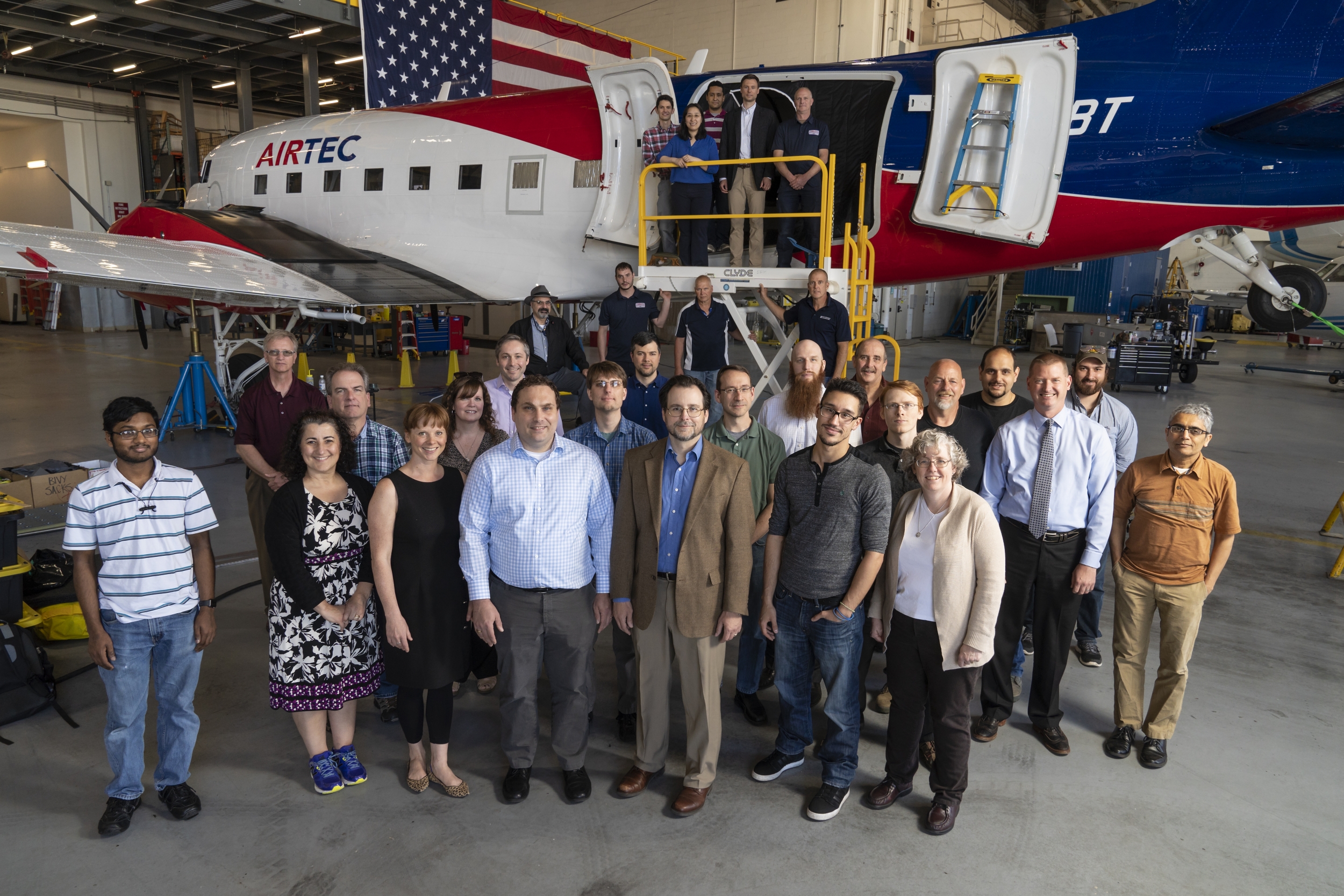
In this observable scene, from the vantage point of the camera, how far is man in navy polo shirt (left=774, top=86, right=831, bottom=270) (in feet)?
27.2

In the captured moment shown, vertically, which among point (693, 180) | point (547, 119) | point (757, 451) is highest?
point (547, 119)

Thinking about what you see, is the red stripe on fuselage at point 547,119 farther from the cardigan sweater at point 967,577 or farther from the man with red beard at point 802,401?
the cardigan sweater at point 967,577

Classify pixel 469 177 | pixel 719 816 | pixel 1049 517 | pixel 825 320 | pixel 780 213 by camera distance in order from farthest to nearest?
1. pixel 469 177
2. pixel 780 213
3. pixel 825 320
4. pixel 1049 517
5. pixel 719 816

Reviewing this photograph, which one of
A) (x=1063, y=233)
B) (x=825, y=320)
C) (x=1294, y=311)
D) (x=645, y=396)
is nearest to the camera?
(x=645, y=396)

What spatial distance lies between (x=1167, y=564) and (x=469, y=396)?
3754mm

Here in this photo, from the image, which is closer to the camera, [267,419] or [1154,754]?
[1154,754]

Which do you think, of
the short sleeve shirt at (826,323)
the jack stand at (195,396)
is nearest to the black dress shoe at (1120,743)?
the short sleeve shirt at (826,323)

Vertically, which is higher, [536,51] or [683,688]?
[536,51]

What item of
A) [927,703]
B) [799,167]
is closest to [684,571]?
[927,703]

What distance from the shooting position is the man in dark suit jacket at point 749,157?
8.62 m

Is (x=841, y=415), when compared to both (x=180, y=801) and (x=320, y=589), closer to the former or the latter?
(x=320, y=589)

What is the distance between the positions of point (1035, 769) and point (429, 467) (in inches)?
132

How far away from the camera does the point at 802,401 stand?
4.68 m

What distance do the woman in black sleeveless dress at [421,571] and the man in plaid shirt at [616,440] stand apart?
33.3 inches
